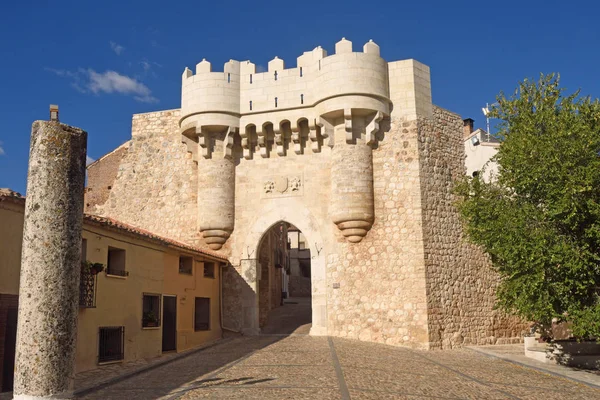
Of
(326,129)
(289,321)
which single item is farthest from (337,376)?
(289,321)

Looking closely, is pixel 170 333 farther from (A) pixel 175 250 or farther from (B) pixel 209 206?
(B) pixel 209 206

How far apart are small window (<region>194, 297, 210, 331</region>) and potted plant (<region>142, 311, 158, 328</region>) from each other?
9.75 ft

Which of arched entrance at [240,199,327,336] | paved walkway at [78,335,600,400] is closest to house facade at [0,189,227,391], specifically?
arched entrance at [240,199,327,336]

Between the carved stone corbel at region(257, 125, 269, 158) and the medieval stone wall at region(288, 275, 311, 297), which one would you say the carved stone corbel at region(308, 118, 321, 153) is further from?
the medieval stone wall at region(288, 275, 311, 297)

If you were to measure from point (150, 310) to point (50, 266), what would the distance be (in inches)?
301

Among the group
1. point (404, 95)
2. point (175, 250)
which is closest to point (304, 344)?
point (175, 250)

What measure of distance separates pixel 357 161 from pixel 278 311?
9.33 m

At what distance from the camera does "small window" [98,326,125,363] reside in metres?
13.0

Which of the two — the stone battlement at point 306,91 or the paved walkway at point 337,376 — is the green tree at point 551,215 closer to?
the paved walkway at point 337,376

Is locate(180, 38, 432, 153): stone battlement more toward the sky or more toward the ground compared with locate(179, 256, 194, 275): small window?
more toward the sky

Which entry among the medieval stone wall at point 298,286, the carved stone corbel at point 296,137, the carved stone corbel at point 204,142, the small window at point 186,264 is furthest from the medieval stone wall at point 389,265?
the medieval stone wall at point 298,286

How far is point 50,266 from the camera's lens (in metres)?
7.73

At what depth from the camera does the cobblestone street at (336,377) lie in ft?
31.0

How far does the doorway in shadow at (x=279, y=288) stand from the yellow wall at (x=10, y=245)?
30.3 feet
